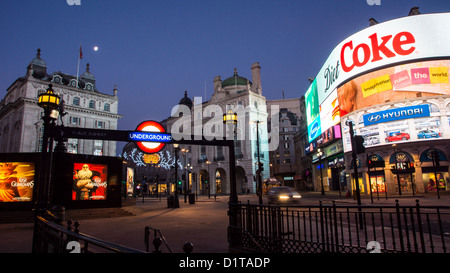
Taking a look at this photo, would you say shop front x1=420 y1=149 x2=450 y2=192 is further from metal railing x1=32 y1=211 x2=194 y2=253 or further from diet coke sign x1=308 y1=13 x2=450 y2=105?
metal railing x1=32 y1=211 x2=194 y2=253

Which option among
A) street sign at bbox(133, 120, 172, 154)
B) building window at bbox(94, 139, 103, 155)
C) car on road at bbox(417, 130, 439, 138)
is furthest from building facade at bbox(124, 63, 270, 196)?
street sign at bbox(133, 120, 172, 154)

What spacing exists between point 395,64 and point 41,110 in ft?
221

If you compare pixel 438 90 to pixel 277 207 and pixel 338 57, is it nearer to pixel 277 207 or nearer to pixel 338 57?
pixel 338 57

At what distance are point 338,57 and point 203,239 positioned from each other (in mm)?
43592

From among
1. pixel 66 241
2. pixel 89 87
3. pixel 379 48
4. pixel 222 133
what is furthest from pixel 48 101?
pixel 89 87

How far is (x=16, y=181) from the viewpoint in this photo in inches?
704

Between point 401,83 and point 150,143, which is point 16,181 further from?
point 401,83

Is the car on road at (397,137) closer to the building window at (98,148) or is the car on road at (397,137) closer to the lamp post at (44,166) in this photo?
the lamp post at (44,166)

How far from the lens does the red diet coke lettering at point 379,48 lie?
36.6m

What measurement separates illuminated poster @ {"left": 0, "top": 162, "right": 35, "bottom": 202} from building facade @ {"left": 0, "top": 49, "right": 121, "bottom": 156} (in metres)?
40.9

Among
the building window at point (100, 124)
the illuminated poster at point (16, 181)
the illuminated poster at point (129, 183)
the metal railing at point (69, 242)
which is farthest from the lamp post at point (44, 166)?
the building window at point (100, 124)
